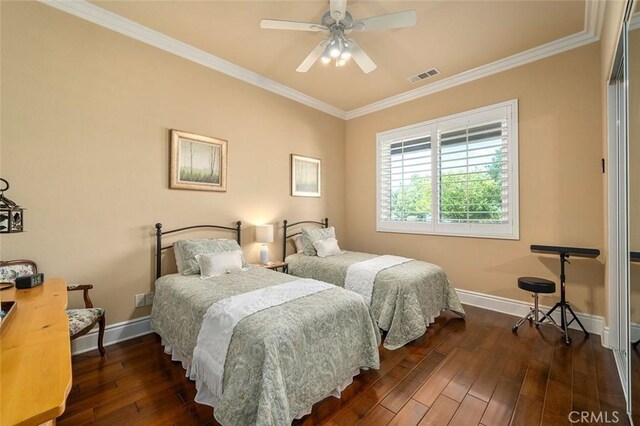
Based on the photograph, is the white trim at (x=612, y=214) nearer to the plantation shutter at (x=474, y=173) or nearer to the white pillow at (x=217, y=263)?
the plantation shutter at (x=474, y=173)

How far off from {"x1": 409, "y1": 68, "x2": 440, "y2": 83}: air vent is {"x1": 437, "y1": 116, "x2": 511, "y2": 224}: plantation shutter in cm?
70

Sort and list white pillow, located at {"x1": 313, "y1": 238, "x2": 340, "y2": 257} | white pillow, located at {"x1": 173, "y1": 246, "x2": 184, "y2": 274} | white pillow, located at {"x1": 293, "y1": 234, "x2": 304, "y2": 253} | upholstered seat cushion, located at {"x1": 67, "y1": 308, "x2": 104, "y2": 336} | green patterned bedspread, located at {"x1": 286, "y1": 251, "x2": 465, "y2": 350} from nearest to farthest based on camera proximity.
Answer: upholstered seat cushion, located at {"x1": 67, "y1": 308, "x2": 104, "y2": 336} < green patterned bedspread, located at {"x1": 286, "y1": 251, "x2": 465, "y2": 350} < white pillow, located at {"x1": 173, "y1": 246, "x2": 184, "y2": 274} < white pillow, located at {"x1": 313, "y1": 238, "x2": 340, "y2": 257} < white pillow, located at {"x1": 293, "y1": 234, "x2": 304, "y2": 253}

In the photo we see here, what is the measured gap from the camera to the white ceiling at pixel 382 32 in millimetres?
2479

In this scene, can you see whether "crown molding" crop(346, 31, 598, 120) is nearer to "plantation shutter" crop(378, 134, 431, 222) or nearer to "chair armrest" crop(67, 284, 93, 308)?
"plantation shutter" crop(378, 134, 431, 222)

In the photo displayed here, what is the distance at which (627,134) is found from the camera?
1.84 meters

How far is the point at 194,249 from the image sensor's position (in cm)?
282

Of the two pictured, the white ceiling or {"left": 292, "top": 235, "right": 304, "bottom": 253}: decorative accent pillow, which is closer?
the white ceiling

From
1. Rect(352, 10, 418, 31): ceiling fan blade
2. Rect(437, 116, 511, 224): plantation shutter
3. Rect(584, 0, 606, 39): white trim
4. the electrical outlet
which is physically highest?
Rect(584, 0, 606, 39): white trim

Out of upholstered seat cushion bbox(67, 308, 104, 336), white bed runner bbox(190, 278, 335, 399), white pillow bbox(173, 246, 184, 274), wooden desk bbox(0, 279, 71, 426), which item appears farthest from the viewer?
white pillow bbox(173, 246, 184, 274)

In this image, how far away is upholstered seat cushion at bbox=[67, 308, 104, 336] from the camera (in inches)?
79.9

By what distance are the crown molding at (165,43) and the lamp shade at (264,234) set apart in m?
1.96

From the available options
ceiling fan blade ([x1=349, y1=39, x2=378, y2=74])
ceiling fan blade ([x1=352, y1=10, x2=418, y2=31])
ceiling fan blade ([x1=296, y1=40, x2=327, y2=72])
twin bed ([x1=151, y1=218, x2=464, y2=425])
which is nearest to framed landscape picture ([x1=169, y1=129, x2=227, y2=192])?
twin bed ([x1=151, y1=218, x2=464, y2=425])

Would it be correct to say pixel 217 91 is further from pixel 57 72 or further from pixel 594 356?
pixel 594 356

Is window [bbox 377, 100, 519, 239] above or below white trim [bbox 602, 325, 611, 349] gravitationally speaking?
above
